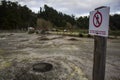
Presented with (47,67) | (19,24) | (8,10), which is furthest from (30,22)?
(47,67)

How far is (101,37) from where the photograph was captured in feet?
6.33

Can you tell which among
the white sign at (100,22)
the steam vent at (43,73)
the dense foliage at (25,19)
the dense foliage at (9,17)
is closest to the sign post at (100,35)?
the white sign at (100,22)

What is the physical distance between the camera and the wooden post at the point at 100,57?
196cm

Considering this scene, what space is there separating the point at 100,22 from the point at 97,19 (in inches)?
3.5

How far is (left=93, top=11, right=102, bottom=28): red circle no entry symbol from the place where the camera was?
1.93m

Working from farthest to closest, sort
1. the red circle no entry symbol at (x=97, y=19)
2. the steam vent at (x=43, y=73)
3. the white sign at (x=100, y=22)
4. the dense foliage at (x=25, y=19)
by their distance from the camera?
the dense foliage at (x=25, y=19) → the steam vent at (x=43, y=73) → the red circle no entry symbol at (x=97, y=19) → the white sign at (x=100, y=22)

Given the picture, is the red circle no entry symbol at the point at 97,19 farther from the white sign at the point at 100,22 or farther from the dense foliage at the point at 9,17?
the dense foliage at the point at 9,17

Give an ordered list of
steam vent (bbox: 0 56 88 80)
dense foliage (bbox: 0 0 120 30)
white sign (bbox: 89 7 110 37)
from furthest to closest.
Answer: dense foliage (bbox: 0 0 120 30) → steam vent (bbox: 0 56 88 80) → white sign (bbox: 89 7 110 37)

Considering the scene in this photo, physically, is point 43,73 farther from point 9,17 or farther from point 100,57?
point 9,17

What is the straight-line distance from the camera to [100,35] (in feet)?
6.31

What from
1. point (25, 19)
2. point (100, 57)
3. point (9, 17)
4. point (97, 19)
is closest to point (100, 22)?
point (97, 19)

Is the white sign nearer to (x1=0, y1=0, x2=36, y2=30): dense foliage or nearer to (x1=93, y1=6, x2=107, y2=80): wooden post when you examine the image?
(x1=93, y1=6, x2=107, y2=80): wooden post

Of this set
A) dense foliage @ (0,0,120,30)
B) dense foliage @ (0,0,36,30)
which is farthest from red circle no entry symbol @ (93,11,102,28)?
dense foliage @ (0,0,36,30)

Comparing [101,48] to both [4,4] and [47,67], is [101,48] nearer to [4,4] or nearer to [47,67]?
[47,67]
